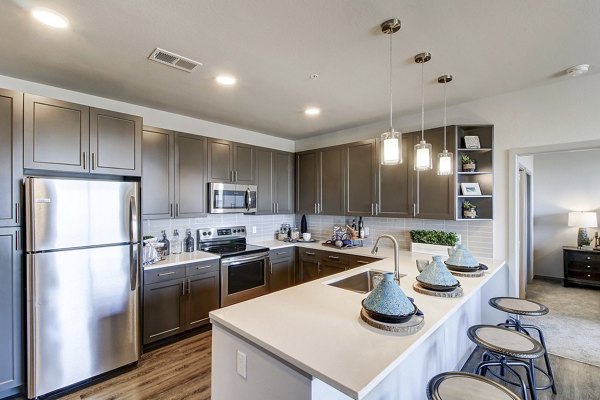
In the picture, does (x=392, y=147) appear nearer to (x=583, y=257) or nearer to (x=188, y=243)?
(x=188, y=243)

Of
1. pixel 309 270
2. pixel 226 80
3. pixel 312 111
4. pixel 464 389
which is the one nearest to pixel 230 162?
pixel 312 111

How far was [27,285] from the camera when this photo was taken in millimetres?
2061

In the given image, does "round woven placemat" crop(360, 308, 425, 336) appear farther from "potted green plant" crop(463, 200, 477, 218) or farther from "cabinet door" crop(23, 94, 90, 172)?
"cabinet door" crop(23, 94, 90, 172)

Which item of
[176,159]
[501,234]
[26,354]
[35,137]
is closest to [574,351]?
[501,234]

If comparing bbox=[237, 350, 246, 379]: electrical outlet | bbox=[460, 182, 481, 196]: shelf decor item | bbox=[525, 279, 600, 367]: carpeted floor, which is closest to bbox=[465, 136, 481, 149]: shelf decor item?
bbox=[460, 182, 481, 196]: shelf decor item

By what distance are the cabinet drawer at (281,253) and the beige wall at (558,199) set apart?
4797 millimetres

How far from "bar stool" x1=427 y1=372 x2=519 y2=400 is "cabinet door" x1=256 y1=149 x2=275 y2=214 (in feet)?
10.2

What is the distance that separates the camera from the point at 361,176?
12.5ft

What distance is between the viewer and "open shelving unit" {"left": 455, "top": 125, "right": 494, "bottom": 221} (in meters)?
3.06

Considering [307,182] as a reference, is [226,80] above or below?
above

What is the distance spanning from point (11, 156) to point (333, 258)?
322 centimetres

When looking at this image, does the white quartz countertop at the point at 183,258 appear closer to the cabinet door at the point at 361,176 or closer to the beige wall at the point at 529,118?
the cabinet door at the point at 361,176

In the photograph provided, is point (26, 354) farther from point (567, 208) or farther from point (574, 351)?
point (567, 208)

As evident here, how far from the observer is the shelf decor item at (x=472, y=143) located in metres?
3.06
